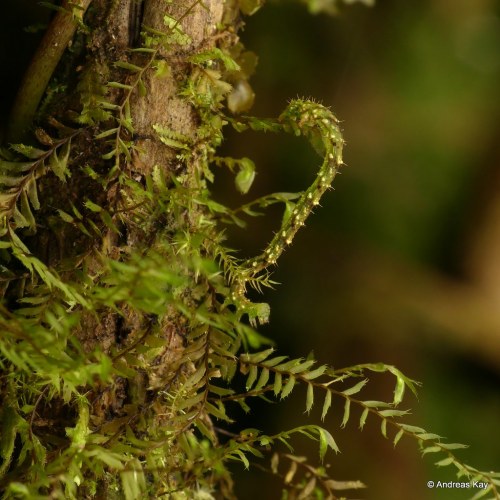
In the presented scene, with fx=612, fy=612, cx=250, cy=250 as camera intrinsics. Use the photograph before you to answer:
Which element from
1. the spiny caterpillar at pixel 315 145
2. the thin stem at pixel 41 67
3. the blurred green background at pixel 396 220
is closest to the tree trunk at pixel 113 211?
the thin stem at pixel 41 67

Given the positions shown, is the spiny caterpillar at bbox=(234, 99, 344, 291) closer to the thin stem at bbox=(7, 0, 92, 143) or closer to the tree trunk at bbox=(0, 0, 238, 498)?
the tree trunk at bbox=(0, 0, 238, 498)

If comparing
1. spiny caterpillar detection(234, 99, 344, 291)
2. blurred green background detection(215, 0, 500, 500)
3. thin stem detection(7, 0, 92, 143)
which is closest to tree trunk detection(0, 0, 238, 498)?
thin stem detection(7, 0, 92, 143)

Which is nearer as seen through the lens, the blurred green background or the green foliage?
the green foliage

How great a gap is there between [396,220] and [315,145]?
39.0 inches

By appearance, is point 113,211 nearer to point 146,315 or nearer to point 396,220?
point 146,315

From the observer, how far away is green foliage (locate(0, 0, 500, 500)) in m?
0.79

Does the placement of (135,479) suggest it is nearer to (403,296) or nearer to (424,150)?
(403,296)

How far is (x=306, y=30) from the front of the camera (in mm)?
1705

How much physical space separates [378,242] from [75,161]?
1166 millimetres

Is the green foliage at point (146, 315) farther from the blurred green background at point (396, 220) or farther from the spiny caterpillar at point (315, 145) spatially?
the blurred green background at point (396, 220)

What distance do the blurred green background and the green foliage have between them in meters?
0.77

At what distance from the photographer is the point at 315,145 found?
0.89 meters

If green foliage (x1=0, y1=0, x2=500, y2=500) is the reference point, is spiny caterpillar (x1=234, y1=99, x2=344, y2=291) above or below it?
above

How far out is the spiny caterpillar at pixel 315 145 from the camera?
87 centimetres
